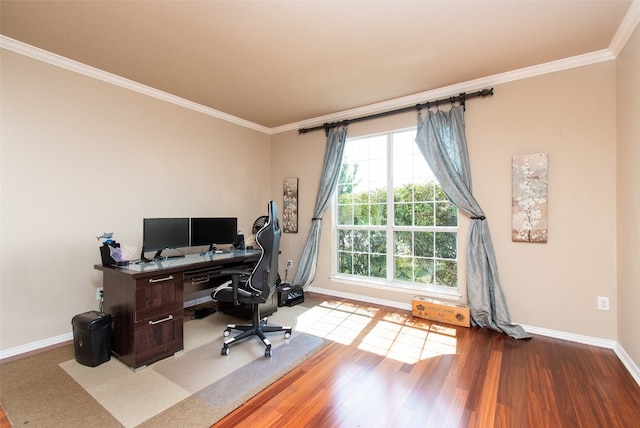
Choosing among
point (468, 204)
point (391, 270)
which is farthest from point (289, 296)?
point (468, 204)

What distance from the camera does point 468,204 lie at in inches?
126

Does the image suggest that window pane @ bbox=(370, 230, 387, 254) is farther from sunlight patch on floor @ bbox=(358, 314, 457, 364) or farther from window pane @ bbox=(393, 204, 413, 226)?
sunlight patch on floor @ bbox=(358, 314, 457, 364)

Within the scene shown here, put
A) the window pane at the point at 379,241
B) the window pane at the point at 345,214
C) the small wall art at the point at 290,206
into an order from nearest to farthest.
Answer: the window pane at the point at 379,241 → the window pane at the point at 345,214 → the small wall art at the point at 290,206

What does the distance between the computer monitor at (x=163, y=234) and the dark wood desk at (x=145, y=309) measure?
1.31ft

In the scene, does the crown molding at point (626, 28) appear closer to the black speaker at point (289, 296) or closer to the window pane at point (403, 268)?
the window pane at point (403, 268)

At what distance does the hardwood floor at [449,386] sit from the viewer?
172cm

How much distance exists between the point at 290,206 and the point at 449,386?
11.1 feet

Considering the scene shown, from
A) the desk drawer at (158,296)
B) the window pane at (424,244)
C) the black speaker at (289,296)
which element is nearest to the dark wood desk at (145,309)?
the desk drawer at (158,296)

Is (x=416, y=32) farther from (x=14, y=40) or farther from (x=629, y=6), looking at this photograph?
(x=14, y=40)

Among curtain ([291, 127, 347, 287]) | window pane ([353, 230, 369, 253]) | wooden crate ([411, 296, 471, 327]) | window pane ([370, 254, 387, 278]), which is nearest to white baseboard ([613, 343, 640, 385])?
wooden crate ([411, 296, 471, 327])

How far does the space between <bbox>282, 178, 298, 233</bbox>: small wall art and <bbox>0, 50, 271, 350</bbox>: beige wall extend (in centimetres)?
153

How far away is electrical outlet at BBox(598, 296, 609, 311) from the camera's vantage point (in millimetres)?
2615

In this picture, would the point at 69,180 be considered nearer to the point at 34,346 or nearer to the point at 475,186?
the point at 34,346

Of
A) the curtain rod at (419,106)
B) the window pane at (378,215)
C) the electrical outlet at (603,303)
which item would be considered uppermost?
the curtain rod at (419,106)
